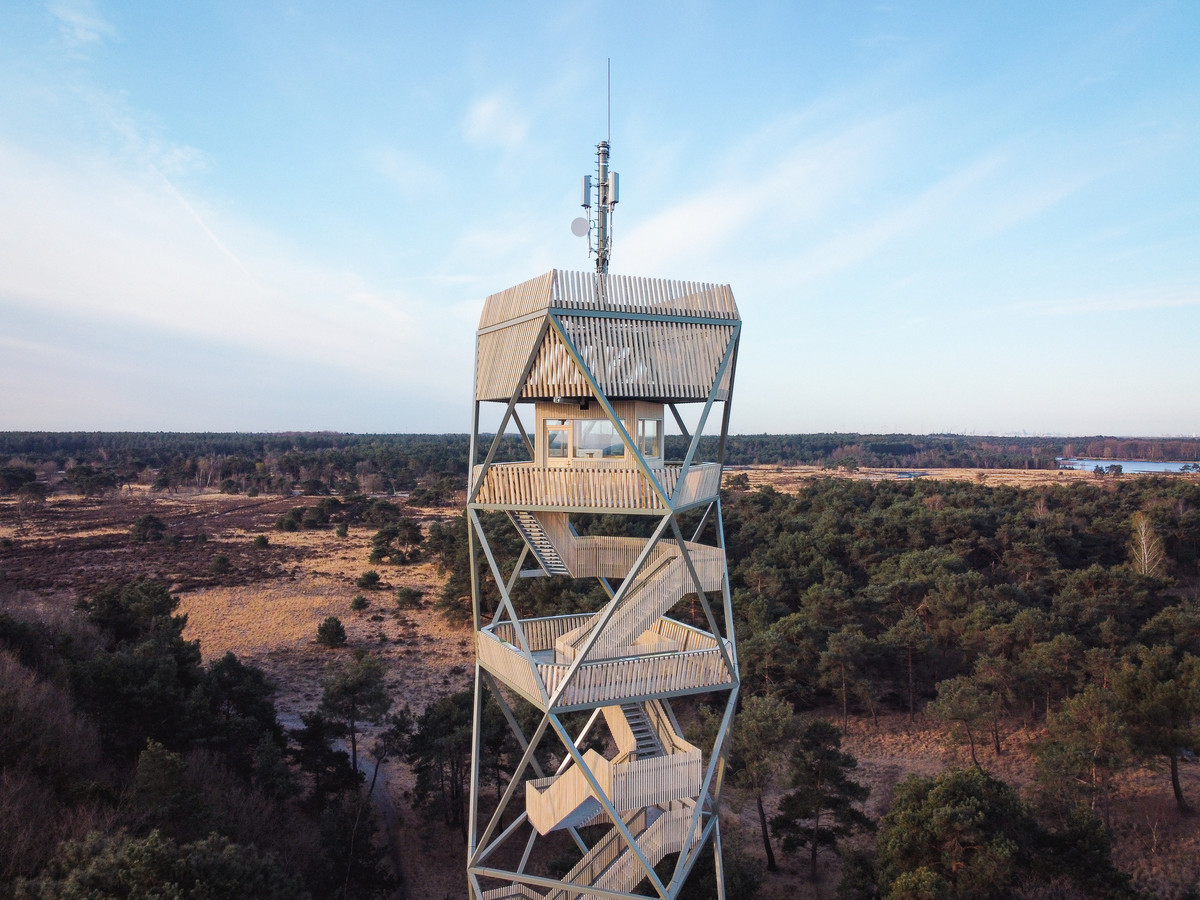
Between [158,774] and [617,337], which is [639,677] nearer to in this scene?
[617,337]

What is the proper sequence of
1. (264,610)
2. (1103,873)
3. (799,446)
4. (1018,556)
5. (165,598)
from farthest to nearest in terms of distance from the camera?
(799,446) < (264,610) < (1018,556) < (165,598) < (1103,873)

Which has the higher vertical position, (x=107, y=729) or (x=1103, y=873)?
(x=107, y=729)

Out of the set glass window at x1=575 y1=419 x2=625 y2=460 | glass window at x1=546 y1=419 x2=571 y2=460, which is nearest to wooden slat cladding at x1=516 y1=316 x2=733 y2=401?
glass window at x1=575 y1=419 x2=625 y2=460

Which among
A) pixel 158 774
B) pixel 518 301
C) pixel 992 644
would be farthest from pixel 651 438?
pixel 992 644

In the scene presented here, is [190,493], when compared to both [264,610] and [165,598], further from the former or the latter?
[165,598]

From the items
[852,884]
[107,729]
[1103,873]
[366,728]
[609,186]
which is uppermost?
[609,186]

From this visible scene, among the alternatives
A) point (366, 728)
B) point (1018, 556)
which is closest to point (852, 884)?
point (366, 728)

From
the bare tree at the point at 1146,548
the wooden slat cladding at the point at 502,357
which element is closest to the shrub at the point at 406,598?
the wooden slat cladding at the point at 502,357
